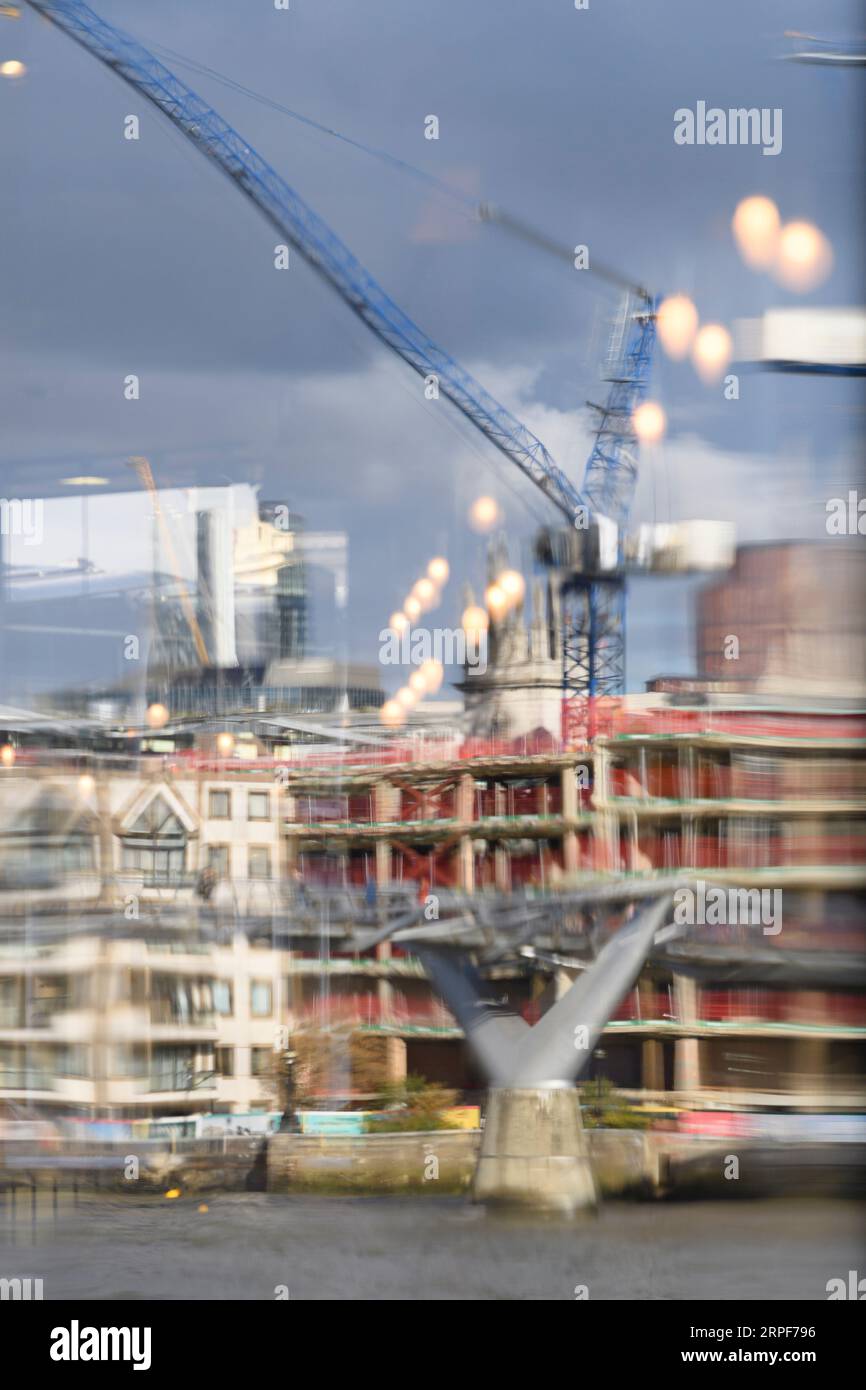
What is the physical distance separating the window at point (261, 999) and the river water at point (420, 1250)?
56 centimetres

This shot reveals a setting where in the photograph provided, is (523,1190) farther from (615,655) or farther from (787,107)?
(787,107)

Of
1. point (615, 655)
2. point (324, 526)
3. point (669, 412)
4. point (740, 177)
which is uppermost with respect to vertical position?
point (740, 177)

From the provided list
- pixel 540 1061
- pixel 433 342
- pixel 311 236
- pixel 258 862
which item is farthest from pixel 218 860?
pixel 311 236

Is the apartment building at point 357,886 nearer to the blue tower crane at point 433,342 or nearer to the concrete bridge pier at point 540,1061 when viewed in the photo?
the concrete bridge pier at point 540,1061

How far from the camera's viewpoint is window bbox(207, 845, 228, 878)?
5.02 m

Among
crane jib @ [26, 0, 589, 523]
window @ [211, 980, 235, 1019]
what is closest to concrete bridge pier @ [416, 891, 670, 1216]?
window @ [211, 980, 235, 1019]

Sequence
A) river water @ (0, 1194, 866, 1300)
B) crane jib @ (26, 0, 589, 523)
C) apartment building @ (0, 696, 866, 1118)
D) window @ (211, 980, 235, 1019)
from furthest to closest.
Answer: window @ (211, 980, 235, 1019)
apartment building @ (0, 696, 866, 1118)
crane jib @ (26, 0, 589, 523)
river water @ (0, 1194, 866, 1300)

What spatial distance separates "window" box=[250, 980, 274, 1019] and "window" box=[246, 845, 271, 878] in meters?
0.35

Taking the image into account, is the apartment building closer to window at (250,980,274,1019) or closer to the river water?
→ window at (250,980,274,1019)

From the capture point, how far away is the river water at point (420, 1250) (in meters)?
4.36
